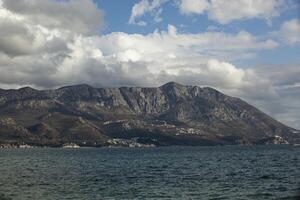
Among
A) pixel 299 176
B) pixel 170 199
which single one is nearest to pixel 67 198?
pixel 170 199

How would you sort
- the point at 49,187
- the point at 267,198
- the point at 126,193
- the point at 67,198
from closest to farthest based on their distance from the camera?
the point at 267,198
the point at 67,198
the point at 126,193
the point at 49,187

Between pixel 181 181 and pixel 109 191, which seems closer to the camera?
pixel 109 191

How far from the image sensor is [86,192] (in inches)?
2768

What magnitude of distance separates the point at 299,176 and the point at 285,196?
34.0 metres

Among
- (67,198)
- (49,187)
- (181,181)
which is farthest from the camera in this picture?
(181,181)

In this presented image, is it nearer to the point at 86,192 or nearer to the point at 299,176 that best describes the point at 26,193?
the point at 86,192

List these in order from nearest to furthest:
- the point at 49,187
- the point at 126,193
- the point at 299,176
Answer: the point at 126,193, the point at 49,187, the point at 299,176

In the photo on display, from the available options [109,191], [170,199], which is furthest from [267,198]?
[109,191]

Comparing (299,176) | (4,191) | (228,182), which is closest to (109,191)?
(4,191)

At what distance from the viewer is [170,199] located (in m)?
61.3

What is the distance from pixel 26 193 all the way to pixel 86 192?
27.9 feet

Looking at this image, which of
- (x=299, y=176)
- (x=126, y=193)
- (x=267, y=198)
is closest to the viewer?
(x=267, y=198)

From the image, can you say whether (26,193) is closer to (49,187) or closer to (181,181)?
(49,187)

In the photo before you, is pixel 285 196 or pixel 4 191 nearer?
pixel 285 196
